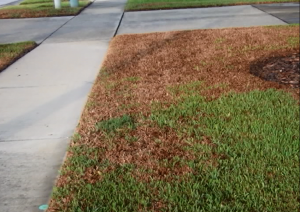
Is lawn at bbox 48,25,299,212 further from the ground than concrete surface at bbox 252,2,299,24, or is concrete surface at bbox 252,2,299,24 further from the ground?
lawn at bbox 48,25,299,212

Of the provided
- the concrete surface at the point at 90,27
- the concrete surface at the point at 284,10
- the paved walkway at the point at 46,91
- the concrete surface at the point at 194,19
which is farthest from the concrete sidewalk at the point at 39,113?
the concrete surface at the point at 284,10

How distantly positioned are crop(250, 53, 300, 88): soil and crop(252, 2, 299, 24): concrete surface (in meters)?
5.02

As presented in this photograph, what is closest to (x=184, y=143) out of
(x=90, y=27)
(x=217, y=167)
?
(x=217, y=167)

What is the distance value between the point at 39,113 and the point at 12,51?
3.80 meters

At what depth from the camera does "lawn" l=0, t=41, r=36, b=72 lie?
7289mm

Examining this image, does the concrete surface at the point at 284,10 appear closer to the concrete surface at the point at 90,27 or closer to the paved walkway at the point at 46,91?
the paved walkway at the point at 46,91

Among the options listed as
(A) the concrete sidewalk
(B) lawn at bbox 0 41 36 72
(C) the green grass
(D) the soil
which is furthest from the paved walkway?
(D) the soil

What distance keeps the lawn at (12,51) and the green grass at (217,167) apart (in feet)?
11.4

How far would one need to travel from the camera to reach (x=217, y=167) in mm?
3549

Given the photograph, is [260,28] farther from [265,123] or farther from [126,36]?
[265,123]

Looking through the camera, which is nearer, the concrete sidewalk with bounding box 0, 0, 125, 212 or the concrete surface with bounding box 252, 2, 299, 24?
the concrete sidewalk with bounding box 0, 0, 125, 212

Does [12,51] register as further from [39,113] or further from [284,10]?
[284,10]

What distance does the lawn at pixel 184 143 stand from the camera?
3.13 metres

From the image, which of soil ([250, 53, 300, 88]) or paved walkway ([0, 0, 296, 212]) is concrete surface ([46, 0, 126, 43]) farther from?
soil ([250, 53, 300, 88])
